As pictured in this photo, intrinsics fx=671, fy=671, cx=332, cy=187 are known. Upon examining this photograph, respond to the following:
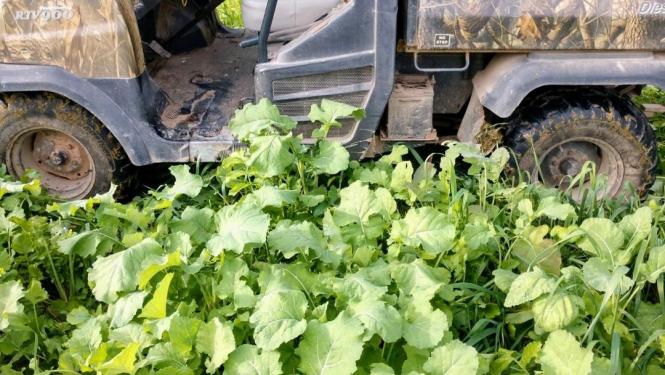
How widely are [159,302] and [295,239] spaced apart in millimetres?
501

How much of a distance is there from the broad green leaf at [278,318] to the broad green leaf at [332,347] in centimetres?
5

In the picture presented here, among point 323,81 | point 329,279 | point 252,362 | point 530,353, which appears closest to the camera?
point 252,362

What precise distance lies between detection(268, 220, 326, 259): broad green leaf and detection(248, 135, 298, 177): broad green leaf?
1.04 ft

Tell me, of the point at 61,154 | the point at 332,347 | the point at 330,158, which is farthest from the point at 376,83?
the point at 61,154

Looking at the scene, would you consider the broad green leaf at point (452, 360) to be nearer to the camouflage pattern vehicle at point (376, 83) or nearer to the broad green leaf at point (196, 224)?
the broad green leaf at point (196, 224)

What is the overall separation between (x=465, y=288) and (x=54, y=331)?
1.55 m

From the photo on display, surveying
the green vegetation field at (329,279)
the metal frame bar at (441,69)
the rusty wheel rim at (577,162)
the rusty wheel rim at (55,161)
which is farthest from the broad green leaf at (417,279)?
the rusty wheel rim at (55,161)

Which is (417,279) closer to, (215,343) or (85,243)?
(215,343)

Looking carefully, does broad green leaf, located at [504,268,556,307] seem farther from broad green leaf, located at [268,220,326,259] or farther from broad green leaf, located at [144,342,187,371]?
broad green leaf, located at [144,342,187,371]

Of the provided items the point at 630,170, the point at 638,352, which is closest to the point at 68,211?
the point at 638,352

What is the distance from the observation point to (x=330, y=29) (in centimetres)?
289

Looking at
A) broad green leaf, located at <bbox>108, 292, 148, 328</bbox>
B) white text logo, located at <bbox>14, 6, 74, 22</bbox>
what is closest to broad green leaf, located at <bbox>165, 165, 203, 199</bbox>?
broad green leaf, located at <bbox>108, 292, 148, 328</bbox>

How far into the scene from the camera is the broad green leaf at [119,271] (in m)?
2.24

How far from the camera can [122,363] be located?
1.98 m
